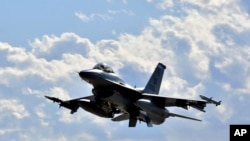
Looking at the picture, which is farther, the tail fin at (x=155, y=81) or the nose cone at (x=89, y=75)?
the tail fin at (x=155, y=81)

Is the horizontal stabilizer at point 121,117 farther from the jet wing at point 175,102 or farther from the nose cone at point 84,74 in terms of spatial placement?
the nose cone at point 84,74

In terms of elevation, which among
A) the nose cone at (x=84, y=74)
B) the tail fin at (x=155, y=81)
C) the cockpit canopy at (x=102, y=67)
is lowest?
the nose cone at (x=84, y=74)

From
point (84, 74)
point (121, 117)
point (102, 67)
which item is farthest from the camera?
point (121, 117)

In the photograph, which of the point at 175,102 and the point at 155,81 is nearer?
the point at 175,102

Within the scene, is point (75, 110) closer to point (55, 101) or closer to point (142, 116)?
point (55, 101)

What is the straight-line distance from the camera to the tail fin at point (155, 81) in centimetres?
7325

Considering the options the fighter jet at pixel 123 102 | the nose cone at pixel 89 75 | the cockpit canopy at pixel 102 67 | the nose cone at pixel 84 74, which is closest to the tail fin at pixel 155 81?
the fighter jet at pixel 123 102

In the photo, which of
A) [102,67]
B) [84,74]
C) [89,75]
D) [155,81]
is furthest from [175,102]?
[84,74]

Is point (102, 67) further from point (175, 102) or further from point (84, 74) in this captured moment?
point (175, 102)

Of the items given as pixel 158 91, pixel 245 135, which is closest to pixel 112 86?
pixel 158 91

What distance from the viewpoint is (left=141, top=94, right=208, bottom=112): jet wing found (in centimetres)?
6512

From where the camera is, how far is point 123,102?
64.1 meters

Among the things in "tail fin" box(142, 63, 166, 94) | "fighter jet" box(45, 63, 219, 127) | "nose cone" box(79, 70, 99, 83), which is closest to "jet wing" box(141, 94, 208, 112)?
"fighter jet" box(45, 63, 219, 127)

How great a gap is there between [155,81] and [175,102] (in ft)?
28.1
